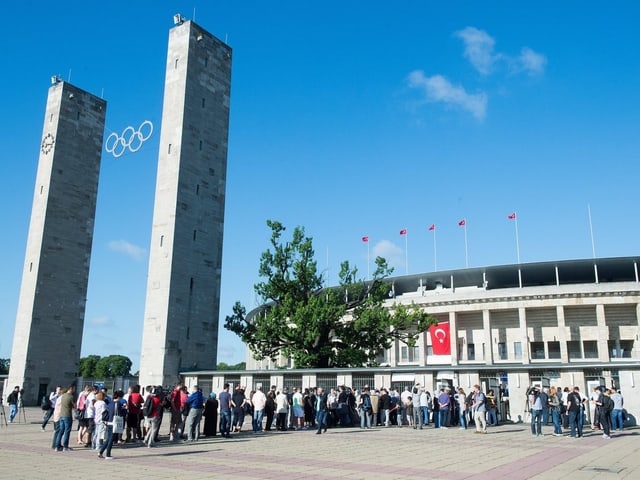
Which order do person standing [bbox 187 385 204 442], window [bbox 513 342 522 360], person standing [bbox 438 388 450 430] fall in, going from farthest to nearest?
window [bbox 513 342 522 360] < person standing [bbox 438 388 450 430] < person standing [bbox 187 385 204 442]

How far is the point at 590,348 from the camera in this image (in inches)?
2562

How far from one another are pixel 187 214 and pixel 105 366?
134m

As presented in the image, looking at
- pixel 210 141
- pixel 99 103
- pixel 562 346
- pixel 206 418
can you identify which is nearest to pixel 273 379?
pixel 206 418

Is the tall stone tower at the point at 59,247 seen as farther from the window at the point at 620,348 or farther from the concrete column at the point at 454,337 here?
the window at the point at 620,348

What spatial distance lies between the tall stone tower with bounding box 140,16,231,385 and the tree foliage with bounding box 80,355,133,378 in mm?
124204

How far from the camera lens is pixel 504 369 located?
29.0 meters

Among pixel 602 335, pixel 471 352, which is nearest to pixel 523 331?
pixel 471 352

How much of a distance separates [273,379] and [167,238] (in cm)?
1459

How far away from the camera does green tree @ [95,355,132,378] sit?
15850 centimetres

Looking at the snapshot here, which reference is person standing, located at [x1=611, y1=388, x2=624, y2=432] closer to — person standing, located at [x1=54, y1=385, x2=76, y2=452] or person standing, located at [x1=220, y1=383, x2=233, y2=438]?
person standing, located at [x1=220, y1=383, x2=233, y2=438]

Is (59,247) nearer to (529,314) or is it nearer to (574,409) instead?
(574,409)

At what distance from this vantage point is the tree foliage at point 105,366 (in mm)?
157000

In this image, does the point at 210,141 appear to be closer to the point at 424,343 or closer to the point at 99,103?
the point at 99,103

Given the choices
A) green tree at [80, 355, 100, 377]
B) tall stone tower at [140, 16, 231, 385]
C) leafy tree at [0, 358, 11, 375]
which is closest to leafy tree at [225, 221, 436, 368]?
tall stone tower at [140, 16, 231, 385]
